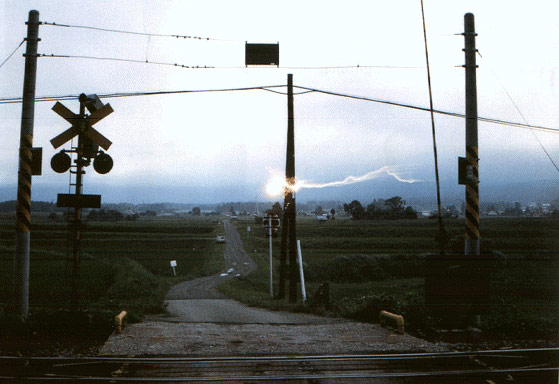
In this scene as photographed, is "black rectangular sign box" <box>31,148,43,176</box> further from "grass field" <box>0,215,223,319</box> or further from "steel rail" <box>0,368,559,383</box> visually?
"steel rail" <box>0,368,559,383</box>

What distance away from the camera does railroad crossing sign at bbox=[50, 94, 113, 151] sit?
31.2 ft

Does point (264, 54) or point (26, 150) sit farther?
point (264, 54)

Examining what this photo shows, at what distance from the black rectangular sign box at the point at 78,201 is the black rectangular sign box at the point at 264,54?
17.1ft

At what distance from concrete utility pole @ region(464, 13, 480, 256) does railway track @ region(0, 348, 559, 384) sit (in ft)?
10.5

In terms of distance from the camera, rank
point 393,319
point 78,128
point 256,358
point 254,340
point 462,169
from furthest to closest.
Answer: point 462,169 < point 393,319 < point 78,128 < point 254,340 < point 256,358

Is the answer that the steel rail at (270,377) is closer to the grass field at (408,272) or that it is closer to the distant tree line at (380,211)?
the grass field at (408,272)

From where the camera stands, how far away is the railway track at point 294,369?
6168 mm

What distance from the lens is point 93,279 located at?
120 ft

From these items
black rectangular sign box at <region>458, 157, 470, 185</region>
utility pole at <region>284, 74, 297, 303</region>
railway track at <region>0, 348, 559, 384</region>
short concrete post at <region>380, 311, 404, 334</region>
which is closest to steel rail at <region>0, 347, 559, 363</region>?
railway track at <region>0, 348, 559, 384</region>

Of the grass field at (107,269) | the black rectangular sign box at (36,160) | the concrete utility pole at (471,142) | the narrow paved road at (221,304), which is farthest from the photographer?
the grass field at (107,269)

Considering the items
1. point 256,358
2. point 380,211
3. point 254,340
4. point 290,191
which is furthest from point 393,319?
point 380,211

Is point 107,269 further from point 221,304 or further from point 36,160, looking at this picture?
point 36,160

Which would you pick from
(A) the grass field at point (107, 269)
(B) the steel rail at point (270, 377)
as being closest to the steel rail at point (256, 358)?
(B) the steel rail at point (270, 377)

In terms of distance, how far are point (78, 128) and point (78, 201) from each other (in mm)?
1527
